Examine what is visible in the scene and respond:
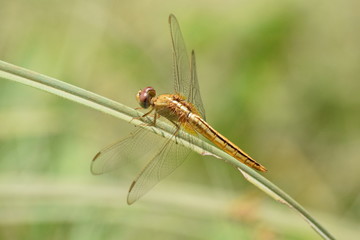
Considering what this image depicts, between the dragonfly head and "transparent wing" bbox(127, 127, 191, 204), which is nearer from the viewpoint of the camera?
"transparent wing" bbox(127, 127, 191, 204)

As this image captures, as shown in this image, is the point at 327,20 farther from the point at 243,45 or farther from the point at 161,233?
the point at 161,233

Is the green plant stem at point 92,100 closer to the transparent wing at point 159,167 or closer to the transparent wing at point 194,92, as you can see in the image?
the transparent wing at point 159,167

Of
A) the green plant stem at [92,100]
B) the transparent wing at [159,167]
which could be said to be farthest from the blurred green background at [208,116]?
the green plant stem at [92,100]

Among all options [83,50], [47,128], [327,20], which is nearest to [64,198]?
[47,128]

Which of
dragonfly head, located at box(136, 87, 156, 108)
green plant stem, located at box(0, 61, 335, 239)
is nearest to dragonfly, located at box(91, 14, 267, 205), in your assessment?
dragonfly head, located at box(136, 87, 156, 108)

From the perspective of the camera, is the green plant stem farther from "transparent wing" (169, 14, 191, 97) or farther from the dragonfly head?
"transparent wing" (169, 14, 191, 97)

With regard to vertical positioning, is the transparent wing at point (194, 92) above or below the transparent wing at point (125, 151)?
above

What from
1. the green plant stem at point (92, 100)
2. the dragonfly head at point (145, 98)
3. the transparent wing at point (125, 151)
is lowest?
the transparent wing at point (125, 151)
